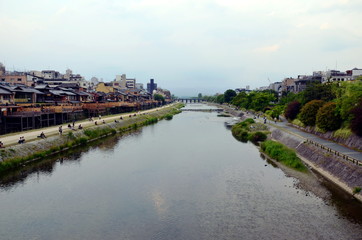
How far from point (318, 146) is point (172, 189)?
19.9m

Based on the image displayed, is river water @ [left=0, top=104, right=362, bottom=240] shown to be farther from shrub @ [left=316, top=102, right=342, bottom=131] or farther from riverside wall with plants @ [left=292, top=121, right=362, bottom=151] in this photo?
shrub @ [left=316, top=102, right=342, bottom=131]

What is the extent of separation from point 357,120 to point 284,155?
9.47m

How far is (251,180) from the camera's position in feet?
104

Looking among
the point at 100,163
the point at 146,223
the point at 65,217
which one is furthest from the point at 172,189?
the point at 100,163

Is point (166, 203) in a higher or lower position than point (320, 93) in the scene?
lower

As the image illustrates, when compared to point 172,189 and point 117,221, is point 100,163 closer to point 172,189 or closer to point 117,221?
point 172,189

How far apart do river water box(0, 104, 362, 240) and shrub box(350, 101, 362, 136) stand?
1043 cm

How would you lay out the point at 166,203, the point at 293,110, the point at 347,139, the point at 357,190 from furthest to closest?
the point at 293,110, the point at 347,139, the point at 166,203, the point at 357,190

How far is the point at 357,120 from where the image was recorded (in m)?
34.3

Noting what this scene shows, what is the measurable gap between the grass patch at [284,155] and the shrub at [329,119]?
7.12 m

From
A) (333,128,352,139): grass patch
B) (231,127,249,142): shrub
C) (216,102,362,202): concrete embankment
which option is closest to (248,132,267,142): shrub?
(231,127,249,142): shrub

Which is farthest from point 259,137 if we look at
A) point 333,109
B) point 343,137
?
point 343,137

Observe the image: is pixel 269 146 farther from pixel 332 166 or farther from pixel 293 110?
pixel 293 110

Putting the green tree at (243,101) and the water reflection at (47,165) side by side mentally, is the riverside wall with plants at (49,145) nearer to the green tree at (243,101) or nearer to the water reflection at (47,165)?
the water reflection at (47,165)
